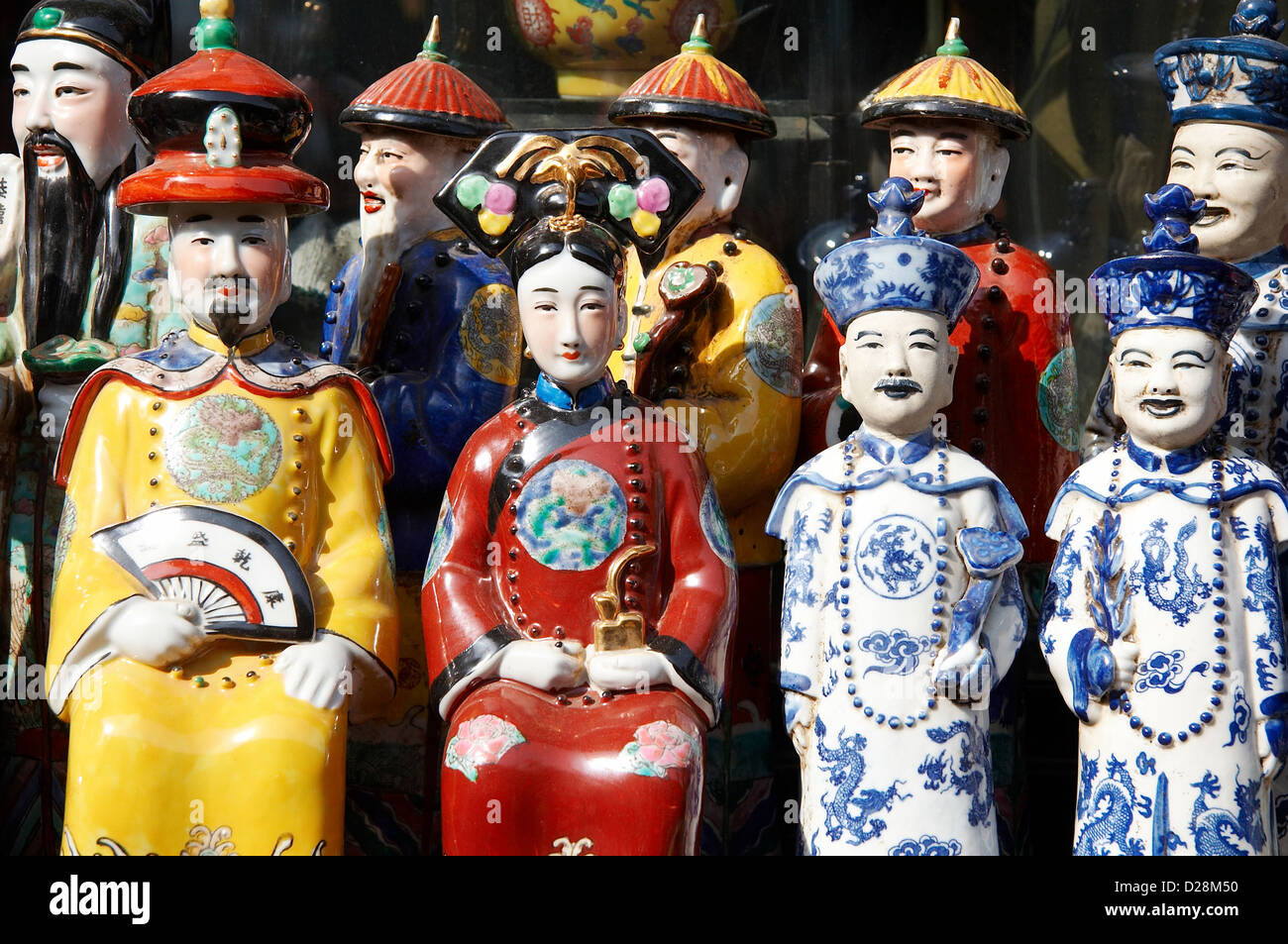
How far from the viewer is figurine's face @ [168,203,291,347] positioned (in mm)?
4434

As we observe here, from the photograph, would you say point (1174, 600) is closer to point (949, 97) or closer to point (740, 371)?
point (740, 371)

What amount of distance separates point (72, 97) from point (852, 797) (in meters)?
2.55

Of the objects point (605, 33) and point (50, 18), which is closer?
point (50, 18)

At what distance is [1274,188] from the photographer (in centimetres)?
478

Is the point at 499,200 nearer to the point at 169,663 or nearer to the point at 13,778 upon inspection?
the point at 169,663

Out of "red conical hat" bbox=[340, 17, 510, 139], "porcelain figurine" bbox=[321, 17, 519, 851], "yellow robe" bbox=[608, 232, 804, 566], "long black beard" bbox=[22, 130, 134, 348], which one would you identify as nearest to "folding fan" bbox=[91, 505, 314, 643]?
"porcelain figurine" bbox=[321, 17, 519, 851]

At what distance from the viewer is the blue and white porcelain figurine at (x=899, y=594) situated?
4258mm

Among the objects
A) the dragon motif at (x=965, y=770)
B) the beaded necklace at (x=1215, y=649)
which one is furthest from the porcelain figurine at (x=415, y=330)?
the beaded necklace at (x=1215, y=649)

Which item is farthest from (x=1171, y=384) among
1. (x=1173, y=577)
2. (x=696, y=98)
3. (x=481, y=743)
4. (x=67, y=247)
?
(x=67, y=247)

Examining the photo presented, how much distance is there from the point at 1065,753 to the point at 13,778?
278 cm

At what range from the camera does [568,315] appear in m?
4.32

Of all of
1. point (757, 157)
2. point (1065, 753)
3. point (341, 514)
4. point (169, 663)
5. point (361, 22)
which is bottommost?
point (1065, 753)

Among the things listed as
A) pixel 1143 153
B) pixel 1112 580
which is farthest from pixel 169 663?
pixel 1143 153
